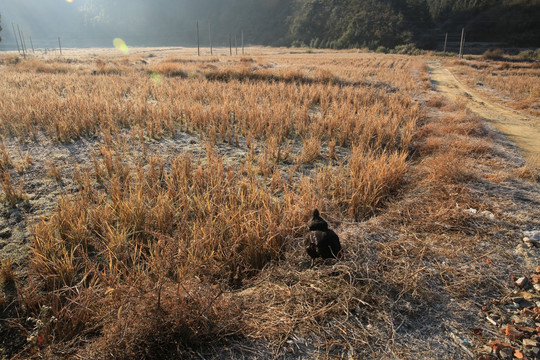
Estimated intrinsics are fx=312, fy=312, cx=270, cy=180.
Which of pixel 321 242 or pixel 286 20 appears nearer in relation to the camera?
pixel 321 242

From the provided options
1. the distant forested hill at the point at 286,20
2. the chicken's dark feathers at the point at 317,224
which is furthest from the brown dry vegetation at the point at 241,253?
the distant forested hill at the point at 286,20

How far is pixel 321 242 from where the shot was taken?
100 inches

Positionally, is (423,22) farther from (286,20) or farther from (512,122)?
(512,122)

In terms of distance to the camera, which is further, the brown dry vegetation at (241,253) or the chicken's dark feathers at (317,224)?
the chicken's dark feathers at (317,224)

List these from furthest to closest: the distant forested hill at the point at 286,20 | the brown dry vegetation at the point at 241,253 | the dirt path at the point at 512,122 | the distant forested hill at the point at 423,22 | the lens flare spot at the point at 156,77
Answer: the distant forested hill at the point at 286,20 < the distant forested hill at the point at 423,22 < the lens flare spot at the point at 156,77 < the dirt path at the point at 512,122 < the brown dry vegetation at the point at 241,253

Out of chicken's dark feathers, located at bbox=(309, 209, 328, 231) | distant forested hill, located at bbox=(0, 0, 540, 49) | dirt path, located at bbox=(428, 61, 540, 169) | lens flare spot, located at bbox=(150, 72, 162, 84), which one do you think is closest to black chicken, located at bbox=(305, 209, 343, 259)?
chicken's dark feathers, located at bbox=(309, 209, 328, 231)

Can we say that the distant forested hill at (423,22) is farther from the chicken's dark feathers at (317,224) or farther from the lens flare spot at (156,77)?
the chicken's dark feathers at (317,224)

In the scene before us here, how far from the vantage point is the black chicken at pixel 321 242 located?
2.55 m

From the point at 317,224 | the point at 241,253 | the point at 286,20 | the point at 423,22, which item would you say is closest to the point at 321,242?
the point at 317,224

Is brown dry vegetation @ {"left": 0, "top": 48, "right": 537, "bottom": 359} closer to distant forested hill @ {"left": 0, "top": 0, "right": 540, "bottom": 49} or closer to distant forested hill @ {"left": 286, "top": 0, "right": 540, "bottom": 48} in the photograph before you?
distant forested hill @ {"left": 286, "top": 0, "right": 540, "bottom": 48}

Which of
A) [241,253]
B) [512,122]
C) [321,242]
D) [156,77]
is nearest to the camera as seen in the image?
[321,242]

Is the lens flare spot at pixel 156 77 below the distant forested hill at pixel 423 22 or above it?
below

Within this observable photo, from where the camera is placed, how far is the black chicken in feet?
8.37

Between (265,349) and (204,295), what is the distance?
55 cm
